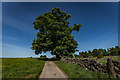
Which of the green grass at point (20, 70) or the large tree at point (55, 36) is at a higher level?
the large tree at point (55, 36)

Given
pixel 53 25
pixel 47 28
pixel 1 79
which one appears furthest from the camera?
pixel 47 28

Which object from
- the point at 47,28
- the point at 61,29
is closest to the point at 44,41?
the point at 47,28

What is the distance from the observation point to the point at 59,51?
60.3ft

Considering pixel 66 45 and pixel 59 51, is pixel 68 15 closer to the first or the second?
pixel 66 45

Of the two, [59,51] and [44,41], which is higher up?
[44,41]

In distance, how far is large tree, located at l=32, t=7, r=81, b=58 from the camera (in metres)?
18.6

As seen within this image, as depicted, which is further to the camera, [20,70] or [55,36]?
[55,36]

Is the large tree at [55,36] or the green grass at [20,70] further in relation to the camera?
the large tree at [55,36]

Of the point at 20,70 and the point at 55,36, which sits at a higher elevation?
the point at 55,36

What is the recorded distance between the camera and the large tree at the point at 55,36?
18.6 m

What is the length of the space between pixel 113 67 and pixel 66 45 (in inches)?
535

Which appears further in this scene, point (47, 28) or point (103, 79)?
point (47, 28)

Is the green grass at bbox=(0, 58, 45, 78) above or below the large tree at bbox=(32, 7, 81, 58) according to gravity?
below

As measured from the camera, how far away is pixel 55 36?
2048cm
